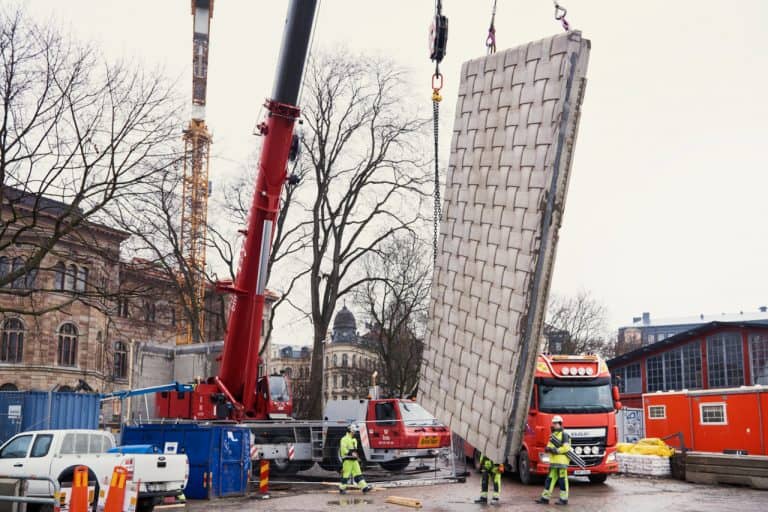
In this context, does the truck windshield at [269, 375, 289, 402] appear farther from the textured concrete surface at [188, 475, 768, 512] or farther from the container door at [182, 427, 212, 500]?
the container door at [182, 427, 212, 500]

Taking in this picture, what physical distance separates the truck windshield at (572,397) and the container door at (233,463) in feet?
22.7

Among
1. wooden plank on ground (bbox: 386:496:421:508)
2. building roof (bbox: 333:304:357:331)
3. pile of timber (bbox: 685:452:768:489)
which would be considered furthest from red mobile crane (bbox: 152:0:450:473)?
building roof (bbox: 333:304:357:331)

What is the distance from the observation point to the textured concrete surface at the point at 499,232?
5.93 metres

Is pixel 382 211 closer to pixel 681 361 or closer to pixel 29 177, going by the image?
pixel 29 177

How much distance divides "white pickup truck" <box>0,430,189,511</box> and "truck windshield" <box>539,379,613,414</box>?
28.6 ft

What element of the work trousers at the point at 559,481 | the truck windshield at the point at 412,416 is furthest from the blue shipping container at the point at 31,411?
the work trousers at the point at 559,481

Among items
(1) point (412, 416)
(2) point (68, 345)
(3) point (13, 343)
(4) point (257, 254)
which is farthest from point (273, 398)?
(2) point (68, 345)

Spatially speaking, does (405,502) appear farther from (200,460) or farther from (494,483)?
(200,460)

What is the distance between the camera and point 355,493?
60.6ft

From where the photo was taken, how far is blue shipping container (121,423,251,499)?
690 inches

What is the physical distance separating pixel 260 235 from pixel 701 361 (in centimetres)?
2997

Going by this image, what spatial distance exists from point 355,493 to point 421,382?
39.7 feet

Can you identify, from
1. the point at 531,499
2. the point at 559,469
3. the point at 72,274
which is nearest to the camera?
the point at 559,469

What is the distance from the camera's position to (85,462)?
13.9 m
